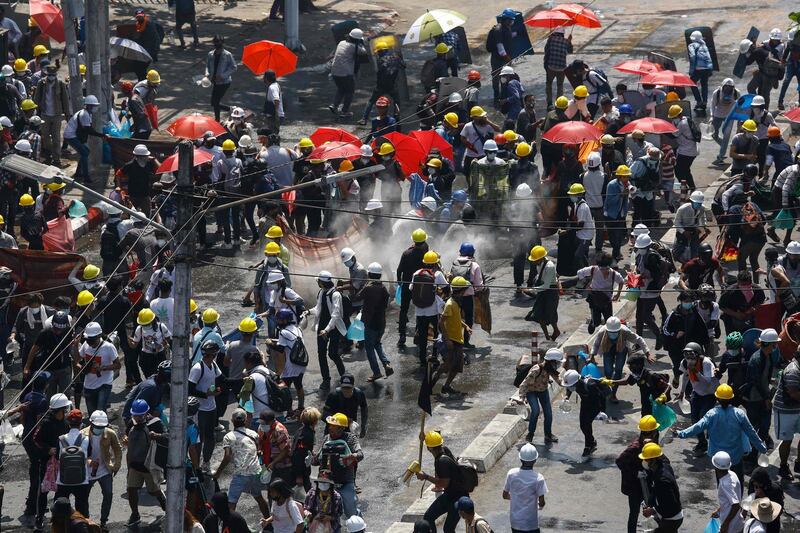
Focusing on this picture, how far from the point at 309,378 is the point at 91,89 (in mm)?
Answer: 8890

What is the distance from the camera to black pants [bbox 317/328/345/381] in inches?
800

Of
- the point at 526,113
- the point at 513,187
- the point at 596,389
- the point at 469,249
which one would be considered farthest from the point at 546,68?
the point at 596,389

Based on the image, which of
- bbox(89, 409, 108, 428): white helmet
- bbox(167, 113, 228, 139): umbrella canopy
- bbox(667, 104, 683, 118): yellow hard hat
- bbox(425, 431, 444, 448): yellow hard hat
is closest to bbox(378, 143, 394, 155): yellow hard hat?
bbox(167, 113, 228, 139): umbrella canopy

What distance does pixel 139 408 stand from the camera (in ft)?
57.2

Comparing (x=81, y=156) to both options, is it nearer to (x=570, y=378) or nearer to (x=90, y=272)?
(x=90, y=272)

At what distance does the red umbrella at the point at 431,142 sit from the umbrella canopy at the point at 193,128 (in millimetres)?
2948

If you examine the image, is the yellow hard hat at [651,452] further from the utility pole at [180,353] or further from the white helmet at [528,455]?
the utility pole at [180,353]

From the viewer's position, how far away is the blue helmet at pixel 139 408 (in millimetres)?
17422

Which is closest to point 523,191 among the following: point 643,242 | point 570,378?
point 643,242

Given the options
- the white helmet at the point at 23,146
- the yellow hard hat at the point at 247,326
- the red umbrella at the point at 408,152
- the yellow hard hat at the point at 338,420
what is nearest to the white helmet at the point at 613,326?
the yellow hard hat at the point at 338,420

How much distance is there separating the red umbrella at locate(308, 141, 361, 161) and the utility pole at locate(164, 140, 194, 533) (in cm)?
929

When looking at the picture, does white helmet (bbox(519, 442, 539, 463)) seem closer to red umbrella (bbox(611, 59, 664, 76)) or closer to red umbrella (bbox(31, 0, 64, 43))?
red umbrella (bbox(611, 59, 664, 76))

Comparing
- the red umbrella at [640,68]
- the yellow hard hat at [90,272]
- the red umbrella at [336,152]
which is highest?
the red umbrella at [640,68]

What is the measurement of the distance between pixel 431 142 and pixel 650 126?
319 centimetres
